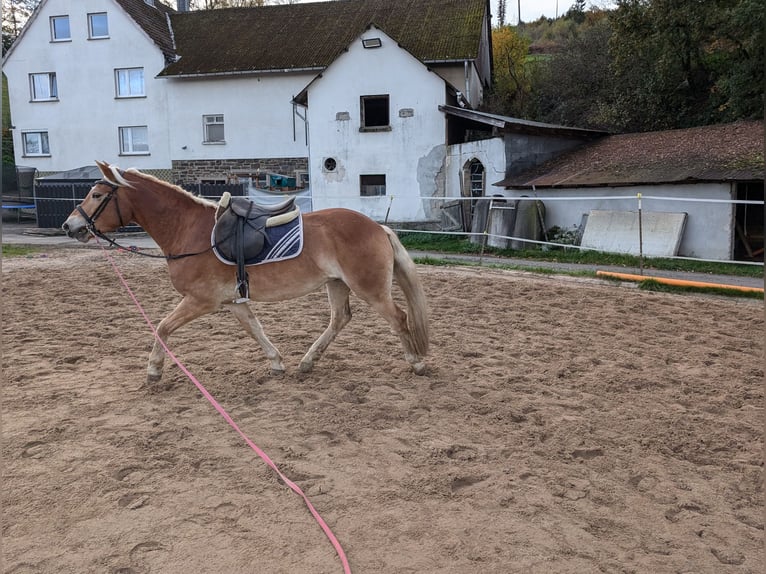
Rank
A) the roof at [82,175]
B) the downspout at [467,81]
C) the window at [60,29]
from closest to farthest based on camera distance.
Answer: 1. the downspout at [467,81]
2. the roof at [82,175]
3. the window at [60,29]

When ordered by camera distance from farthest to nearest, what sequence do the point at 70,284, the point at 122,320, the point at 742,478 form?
the point at 70,284 < the point at 122,320 < the point at 742,478

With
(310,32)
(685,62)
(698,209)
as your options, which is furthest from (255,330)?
(310,32)

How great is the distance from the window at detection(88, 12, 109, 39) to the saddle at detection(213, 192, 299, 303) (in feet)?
91.1

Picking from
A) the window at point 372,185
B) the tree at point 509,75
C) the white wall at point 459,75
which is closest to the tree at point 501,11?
the tree at point 509,75

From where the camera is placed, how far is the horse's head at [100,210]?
16.7 feet

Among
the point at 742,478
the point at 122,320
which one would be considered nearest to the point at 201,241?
the point at 122,320

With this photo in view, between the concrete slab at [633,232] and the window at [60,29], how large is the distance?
87.2 ft

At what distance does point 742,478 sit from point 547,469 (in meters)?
1.15

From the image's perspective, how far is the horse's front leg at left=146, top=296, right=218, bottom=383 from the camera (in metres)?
5.07

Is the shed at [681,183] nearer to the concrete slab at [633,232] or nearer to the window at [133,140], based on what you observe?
the concrete slab at [633,232]

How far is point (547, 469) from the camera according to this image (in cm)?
360

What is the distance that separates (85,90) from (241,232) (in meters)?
28.0

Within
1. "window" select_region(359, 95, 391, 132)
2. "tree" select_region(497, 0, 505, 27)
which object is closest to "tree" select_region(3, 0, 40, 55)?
"window" select_region(359, 95, 391, 132)

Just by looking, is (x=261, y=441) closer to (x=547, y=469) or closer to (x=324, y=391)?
(x=324, y=391)
